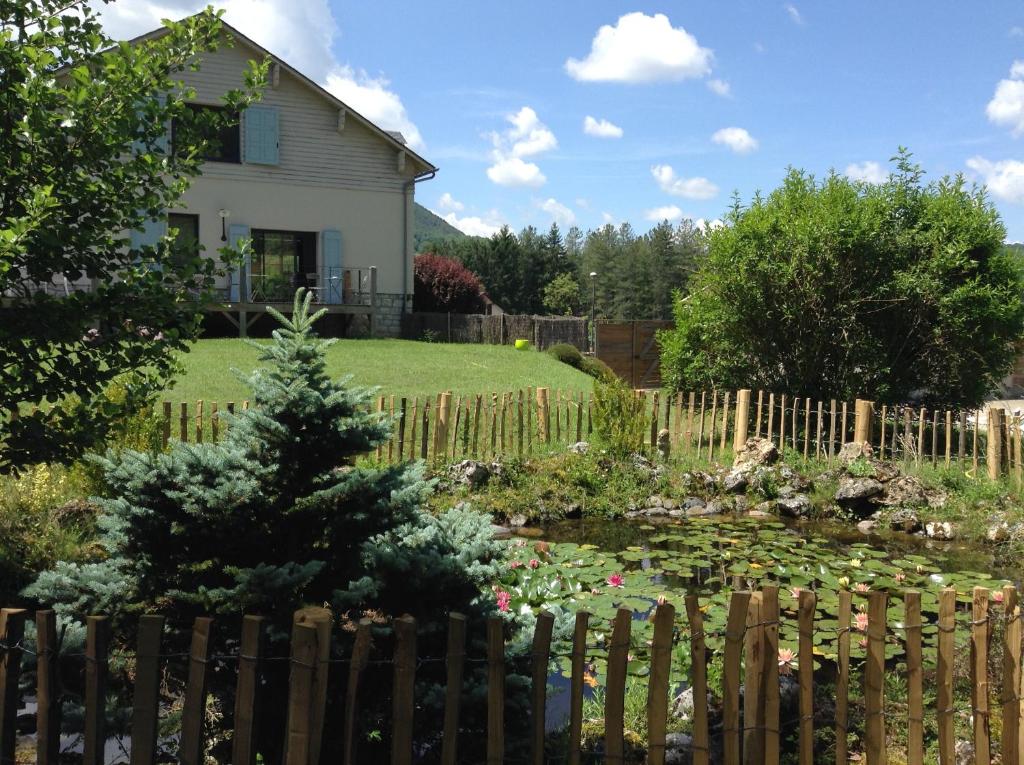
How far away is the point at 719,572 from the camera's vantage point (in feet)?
24.7

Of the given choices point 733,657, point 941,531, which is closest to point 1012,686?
point 733,657

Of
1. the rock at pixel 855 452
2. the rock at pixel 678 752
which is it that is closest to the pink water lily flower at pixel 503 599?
the rock at pixel 678 752

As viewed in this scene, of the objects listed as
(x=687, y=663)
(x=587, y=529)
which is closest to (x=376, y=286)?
(x=587, y=529)

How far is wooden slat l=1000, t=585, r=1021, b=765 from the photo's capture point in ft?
11.4

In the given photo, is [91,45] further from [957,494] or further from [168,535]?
[957,494]

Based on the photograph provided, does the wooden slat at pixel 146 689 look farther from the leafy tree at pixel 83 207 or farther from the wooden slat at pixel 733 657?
the wooden slat at pixel 733 657

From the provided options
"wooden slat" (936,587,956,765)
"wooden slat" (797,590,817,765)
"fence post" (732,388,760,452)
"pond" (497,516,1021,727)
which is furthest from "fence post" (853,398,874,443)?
"wooden slat" (797,590,817,765)

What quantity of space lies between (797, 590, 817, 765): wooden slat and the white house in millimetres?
21711

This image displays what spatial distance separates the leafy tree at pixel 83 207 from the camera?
12.3ft

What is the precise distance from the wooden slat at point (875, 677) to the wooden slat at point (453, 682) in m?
1.48

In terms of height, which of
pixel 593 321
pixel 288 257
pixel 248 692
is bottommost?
pixel 248 692

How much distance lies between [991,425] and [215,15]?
9.24 metres

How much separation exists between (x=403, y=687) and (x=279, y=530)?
907mm

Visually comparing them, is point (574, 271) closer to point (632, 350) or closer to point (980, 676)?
point (632, 350)
